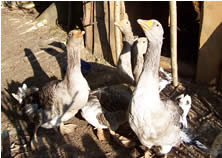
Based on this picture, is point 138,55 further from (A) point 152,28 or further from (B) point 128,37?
(A) point 152,28

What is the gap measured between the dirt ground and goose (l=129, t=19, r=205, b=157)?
95 centimetres

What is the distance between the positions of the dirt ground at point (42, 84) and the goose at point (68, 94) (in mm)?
375

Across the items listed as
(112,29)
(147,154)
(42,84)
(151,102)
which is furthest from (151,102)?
(112,29)

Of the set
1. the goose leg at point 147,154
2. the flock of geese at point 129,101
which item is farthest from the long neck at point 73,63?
the goose leg at point 147,154

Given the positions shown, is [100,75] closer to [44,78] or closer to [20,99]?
[44,78]

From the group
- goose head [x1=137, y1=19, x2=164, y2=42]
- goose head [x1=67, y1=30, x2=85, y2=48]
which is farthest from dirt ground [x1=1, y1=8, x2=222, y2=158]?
goose head [x1=137, y1=19, x2=164, y2=42]

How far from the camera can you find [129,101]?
167 inches

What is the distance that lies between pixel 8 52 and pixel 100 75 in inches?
115

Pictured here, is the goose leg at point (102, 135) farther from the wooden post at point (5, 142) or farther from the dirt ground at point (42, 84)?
the wooden post at point (5, 142)

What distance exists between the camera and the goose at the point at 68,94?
153 inches

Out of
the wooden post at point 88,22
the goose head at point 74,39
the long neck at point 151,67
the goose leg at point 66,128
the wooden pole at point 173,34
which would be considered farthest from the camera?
the wooden post at point 88,22

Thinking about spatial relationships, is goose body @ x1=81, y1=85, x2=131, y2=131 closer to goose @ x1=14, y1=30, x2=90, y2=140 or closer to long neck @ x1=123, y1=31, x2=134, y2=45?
goose @ x1=14, y1=30, x2=90, y2=140

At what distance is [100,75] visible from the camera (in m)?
6.11

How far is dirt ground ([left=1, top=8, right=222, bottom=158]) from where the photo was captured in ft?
13.6
